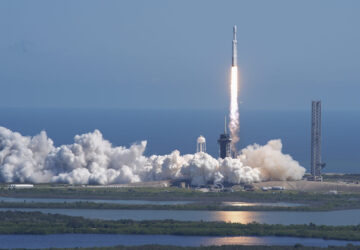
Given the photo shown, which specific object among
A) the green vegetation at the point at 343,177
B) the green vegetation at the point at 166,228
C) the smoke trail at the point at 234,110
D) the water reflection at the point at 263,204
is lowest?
the green vegetation at the point at 166,228

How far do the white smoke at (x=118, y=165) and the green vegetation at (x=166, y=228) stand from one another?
27.4 meters

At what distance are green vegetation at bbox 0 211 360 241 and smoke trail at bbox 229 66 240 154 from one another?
30893mm

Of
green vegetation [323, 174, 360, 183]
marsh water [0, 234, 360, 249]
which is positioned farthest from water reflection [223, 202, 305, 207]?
green vegetation [323, 174, 360, 183]

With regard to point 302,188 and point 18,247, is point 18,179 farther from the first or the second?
point 18,247

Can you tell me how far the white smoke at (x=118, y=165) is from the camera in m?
129

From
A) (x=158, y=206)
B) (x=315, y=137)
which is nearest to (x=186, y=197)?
(x=158, y=206)

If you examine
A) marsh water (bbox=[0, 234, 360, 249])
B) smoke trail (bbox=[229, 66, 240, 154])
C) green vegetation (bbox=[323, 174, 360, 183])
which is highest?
smoke trail (bbox=[229, 66, 240, 154])

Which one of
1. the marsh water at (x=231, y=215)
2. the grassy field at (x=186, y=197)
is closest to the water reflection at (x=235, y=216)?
the marsh water at (x=231, y=215)

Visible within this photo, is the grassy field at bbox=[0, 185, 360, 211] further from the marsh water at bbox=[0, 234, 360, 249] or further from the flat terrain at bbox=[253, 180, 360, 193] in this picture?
the marsh water at bbox=[0, 234, 360, 249]

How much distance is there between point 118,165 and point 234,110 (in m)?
14.2

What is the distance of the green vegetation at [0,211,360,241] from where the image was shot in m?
97.0

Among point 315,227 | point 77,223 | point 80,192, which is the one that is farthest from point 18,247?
point 80,192

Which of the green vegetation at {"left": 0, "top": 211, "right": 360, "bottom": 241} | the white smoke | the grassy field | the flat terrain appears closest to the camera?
the green vegetation at {"left": 0, "top": 211, "right": 360, "bottom": 241}

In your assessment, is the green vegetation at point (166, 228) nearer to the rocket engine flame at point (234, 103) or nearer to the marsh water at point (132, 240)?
the marsh water at point (132, 240)
